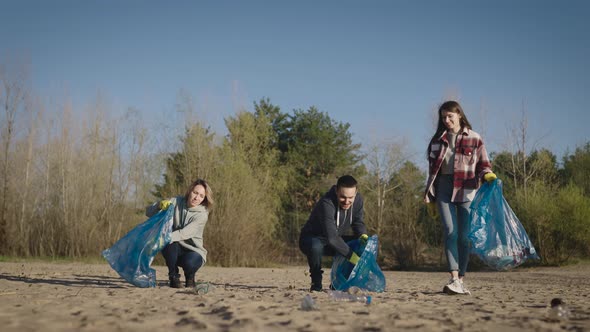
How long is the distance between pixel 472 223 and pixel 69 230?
13185mm

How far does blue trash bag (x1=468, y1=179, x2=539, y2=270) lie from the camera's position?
466 cm

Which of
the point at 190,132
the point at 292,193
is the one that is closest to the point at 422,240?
the point at 190,132

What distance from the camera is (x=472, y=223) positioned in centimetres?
463

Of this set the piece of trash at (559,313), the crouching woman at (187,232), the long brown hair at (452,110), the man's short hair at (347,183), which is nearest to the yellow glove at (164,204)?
the crouching woman at (187,232)

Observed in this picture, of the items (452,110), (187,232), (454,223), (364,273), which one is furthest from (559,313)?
(187,232)

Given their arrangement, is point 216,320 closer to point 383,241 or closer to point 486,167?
point 486,167

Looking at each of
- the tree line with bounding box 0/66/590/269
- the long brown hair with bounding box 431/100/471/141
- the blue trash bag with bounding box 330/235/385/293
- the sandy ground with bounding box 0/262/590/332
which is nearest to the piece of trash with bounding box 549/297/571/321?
the sandy ground with bounding box 0/262/590/332

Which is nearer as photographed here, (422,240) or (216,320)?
(216,320)

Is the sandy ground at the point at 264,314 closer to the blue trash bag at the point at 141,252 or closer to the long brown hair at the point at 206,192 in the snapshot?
the blue trash bag at the point at 141,252

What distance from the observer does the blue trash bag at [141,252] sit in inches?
192

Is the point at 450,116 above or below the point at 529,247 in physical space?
above

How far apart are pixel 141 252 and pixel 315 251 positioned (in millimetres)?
1661

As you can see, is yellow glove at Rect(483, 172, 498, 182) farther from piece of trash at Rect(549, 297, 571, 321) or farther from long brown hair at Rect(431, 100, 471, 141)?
piece of trash at Rect(549, 297, 571, 321)

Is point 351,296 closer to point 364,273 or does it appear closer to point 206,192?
point 364,273
